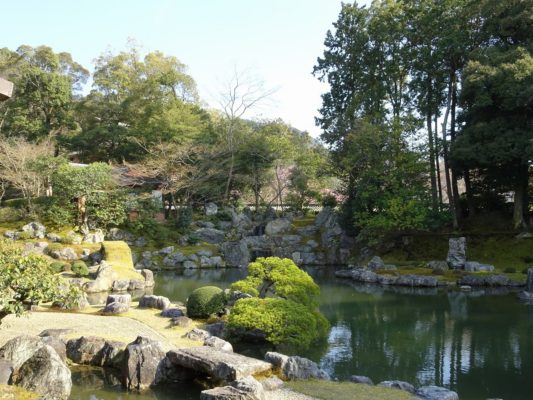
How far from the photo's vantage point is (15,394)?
310 inches

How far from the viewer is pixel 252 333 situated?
12961 millimetres

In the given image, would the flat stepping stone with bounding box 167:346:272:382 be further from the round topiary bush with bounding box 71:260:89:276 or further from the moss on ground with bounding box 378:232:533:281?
the moss on ground with bounding box 378:232:533:281

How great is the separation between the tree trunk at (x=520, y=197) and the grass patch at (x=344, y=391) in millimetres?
22560

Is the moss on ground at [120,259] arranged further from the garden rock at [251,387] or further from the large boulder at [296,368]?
the garden rock at [251,387]

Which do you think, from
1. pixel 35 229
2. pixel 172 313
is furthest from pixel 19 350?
pixel 35 229

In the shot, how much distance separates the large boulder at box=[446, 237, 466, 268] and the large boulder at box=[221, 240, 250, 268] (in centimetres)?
1196

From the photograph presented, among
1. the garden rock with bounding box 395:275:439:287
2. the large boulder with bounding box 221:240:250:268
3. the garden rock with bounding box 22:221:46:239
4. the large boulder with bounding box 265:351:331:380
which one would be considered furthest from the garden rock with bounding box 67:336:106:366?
the large boulder with bounding box 221:240:250:268

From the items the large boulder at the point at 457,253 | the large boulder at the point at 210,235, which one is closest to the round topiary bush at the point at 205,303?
the large boulder at the point at 457,253

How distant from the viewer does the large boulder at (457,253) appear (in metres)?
26.0

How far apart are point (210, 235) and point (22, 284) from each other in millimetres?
25498

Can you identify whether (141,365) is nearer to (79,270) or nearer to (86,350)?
(86,350)

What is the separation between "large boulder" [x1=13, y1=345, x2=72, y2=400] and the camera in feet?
27.8

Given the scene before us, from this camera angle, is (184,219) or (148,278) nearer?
(148,278)

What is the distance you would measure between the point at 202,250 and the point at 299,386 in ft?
74.2
